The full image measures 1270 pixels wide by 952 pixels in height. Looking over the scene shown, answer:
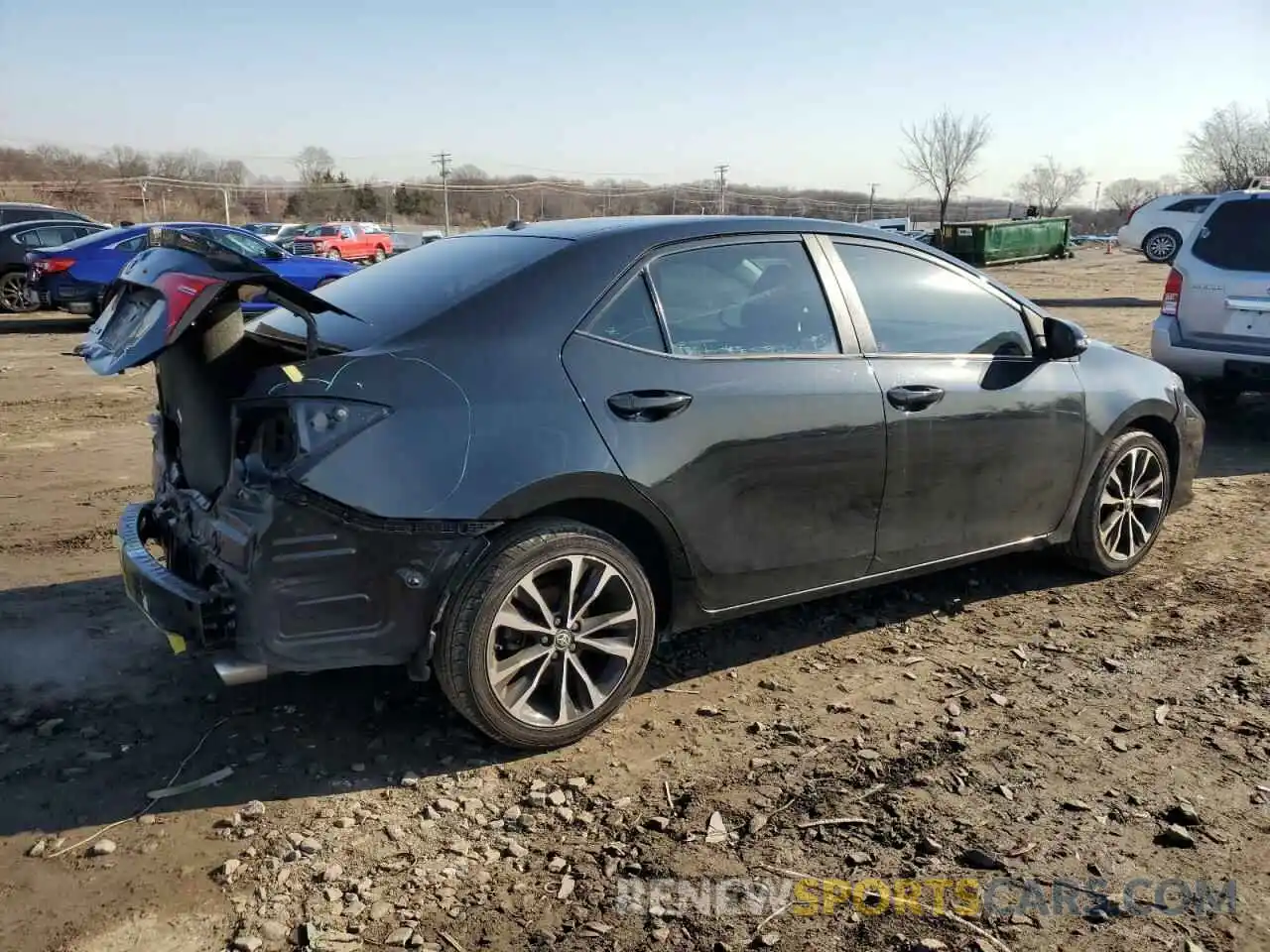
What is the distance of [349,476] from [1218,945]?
2616 millimetres

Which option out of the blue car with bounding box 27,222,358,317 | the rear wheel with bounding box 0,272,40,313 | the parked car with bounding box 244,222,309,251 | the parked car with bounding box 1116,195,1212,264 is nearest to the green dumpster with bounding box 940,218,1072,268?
the parked car with bounding box 1116,195,1212,264

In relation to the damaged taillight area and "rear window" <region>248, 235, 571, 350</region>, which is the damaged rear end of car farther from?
"rear window" <region>248, 235, 571, 350</region>

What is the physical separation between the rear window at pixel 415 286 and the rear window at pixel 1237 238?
21.5 ft

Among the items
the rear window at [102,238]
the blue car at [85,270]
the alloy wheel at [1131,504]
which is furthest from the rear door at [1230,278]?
the rear window at [102,238]

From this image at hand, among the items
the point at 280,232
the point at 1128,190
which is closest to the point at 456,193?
the point at 280,232

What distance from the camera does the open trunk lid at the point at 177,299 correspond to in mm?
3037

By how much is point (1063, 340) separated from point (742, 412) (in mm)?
1815

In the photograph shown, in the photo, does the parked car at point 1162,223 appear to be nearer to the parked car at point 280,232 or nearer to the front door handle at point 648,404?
the parked car at point 280,232

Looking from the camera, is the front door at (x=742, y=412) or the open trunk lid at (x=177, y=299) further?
the front door at (x=742, y=412)

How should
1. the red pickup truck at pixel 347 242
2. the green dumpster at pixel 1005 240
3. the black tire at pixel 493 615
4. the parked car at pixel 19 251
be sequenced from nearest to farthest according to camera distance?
the black tire at pixel 493 615, the parked car at pixel 19 251, the red pickup truck at pixel 347 242, the green dumpster at pixel 1005 240

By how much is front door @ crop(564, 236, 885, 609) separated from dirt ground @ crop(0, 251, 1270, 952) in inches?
23.1

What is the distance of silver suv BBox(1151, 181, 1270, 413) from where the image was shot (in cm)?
784

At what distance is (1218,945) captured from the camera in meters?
2.57

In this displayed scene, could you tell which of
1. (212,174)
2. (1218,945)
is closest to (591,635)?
(1218,945)
